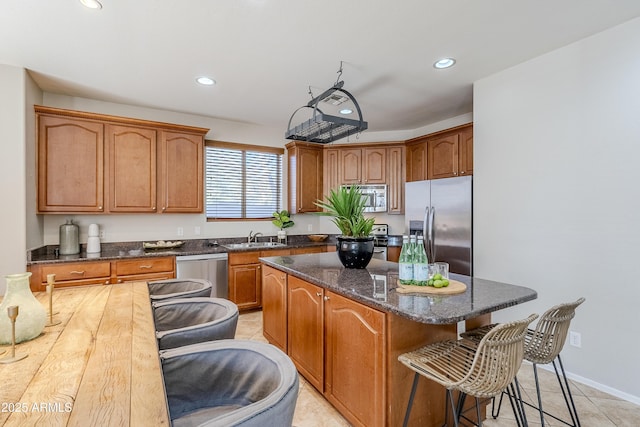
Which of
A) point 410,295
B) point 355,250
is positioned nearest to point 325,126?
point 355,250

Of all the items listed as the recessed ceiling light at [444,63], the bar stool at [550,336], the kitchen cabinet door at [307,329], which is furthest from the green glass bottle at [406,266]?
the recessed ceiling light at [444,63]

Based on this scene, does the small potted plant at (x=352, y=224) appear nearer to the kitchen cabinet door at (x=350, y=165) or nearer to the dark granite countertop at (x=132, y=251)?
the dark granite countertop at (x=132, y=251)

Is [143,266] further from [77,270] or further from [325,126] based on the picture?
[325,126]

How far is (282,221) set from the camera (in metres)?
4.86

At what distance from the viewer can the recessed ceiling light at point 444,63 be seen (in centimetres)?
279

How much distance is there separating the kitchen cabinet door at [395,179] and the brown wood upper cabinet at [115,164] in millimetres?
2731

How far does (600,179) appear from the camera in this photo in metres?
2.38

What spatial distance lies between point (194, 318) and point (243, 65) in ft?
7.34

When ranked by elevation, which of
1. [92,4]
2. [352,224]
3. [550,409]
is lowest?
[550,409]

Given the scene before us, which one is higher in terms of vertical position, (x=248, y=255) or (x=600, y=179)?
(x=600, y=179)

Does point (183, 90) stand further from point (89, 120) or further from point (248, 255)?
point (248, 255)

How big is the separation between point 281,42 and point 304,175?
2548 mm

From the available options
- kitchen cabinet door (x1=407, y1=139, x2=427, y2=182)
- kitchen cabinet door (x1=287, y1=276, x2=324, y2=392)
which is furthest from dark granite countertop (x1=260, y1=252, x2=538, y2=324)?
kitchen cabinet door (x1=407, y1=139, x2=427, y2=182)

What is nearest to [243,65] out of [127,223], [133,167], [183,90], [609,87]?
[183,90]
